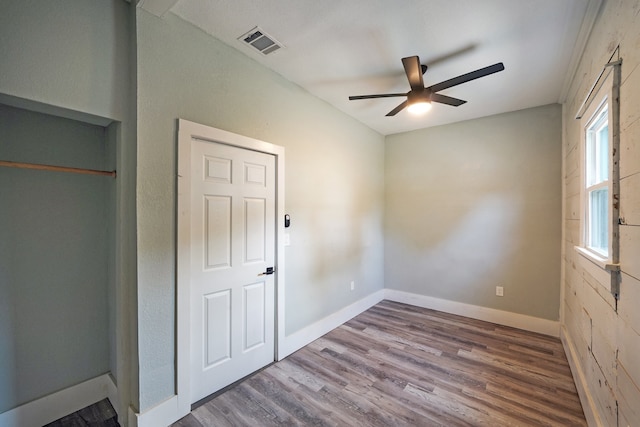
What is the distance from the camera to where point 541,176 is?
325 centimetres

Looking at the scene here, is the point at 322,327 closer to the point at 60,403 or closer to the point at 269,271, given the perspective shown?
the point at 269,271

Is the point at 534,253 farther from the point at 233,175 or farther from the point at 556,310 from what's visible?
the point at 233,175

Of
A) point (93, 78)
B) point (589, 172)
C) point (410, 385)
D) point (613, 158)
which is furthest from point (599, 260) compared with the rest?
point (93, 78)

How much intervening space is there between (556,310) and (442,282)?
4.16 ft

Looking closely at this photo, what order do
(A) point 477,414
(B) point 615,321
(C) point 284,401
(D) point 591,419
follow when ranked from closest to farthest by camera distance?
(B) point 615,321
(D) point 591,419
(A) point 477,414
(C) point 284,401

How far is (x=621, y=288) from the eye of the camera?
131 centimetres

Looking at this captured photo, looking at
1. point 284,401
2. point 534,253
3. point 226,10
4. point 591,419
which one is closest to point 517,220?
point 534,253

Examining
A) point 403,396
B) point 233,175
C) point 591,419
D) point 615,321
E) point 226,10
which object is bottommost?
point 403,396

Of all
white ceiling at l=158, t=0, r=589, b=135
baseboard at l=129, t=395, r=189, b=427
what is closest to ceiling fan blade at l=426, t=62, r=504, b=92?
white ceiling at l=158, t=0, r=589, b=135

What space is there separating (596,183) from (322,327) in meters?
2.82

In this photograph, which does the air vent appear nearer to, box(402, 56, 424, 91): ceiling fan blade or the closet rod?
box(402, 56, 424, 91): ceiling fan blade

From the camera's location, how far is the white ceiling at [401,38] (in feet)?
5.74

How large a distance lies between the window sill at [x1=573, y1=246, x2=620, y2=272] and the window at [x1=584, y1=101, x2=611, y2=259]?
0.04 meters

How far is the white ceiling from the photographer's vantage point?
1748 mm
